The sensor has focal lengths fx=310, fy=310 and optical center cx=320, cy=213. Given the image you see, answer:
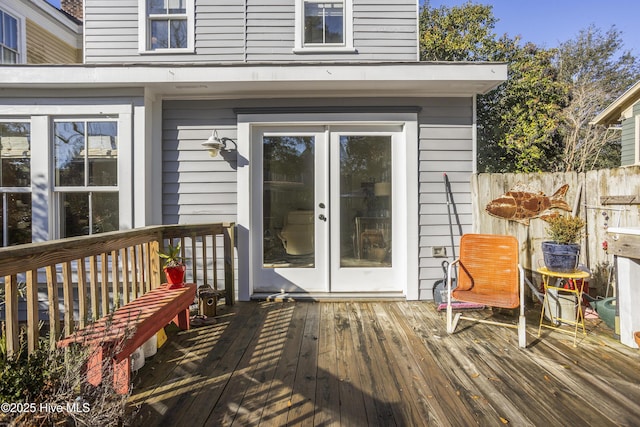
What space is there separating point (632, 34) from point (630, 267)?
16214 millimetres

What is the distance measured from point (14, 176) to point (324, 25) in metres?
4.12

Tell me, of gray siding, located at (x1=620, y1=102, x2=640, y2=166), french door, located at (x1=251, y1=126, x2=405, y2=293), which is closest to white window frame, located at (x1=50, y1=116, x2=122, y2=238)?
french door, located at (x1=251, y1=126, x2=405, y2=293)

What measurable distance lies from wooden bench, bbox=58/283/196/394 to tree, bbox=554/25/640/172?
1043 centimetres

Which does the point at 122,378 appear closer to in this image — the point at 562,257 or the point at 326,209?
the point at 326,209

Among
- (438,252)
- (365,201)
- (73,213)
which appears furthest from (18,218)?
(438,252)

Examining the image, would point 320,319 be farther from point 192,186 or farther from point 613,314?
point 613,314

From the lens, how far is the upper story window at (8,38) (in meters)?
5.95

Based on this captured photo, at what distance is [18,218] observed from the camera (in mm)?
3486

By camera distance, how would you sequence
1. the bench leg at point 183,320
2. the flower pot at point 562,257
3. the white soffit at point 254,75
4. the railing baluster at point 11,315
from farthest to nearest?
the white soffit at point 254,75
the bench leg at point 183,320
the flower pot at point 562,257
the railing baluster at point 11,315

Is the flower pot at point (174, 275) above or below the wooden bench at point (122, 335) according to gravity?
above

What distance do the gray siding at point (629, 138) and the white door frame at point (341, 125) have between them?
5.92m

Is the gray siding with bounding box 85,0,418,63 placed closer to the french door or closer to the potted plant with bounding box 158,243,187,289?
the french door

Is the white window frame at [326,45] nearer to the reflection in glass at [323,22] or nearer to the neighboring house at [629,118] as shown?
the reflection in glass at [323,22]

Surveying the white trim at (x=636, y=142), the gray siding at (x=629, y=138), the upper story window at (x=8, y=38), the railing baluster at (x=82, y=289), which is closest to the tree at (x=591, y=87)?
the gray siding at (x=629, y=138)
